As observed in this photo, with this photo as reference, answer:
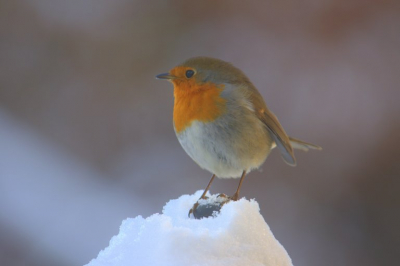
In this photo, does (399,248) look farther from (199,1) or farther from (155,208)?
(199,1)

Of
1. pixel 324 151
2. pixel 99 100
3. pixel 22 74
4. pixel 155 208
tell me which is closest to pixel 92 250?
pixel 155 208

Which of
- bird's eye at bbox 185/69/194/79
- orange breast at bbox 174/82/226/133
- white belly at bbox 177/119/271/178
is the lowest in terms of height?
white belly at bbox 177/119/271/178

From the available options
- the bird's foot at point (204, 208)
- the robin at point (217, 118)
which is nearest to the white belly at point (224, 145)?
the robin at point (217, 118)

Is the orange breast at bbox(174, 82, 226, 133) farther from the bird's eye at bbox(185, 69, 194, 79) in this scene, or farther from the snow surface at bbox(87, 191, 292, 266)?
the snow surface at bbox(87, 191, 292, 266)

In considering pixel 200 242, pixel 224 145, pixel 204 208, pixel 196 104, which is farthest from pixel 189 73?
pixel 200 242

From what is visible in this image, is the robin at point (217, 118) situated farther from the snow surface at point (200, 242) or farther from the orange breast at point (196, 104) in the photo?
the snow surface at point (200, 242)

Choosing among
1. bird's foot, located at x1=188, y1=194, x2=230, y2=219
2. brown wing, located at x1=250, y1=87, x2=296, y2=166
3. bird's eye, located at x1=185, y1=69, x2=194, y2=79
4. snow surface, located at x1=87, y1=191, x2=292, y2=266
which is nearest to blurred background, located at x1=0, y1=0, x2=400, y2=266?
brown wing, located at x1=250, y1=87, x2=296, y2=166

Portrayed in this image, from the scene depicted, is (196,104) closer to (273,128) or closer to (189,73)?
(189,73)
